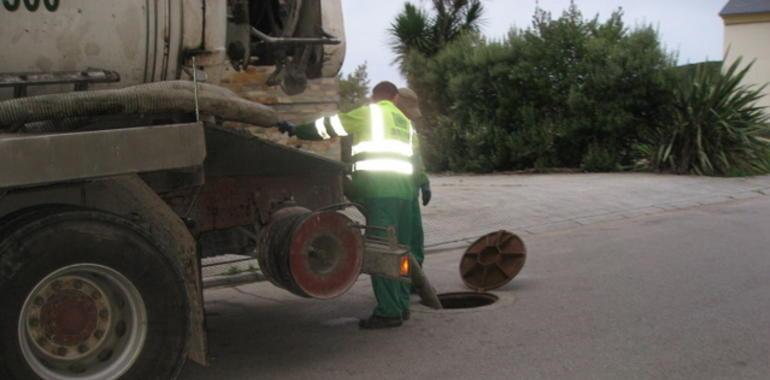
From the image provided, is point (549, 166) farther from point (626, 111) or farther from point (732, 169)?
point (732, 169)

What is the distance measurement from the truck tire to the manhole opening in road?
339cm

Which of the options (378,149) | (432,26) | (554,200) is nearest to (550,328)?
(378,149)

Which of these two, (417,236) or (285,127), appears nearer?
(285,127)

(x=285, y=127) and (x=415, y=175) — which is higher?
(x=285, y=127)

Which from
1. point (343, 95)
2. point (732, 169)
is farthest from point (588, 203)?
point (343, 95)

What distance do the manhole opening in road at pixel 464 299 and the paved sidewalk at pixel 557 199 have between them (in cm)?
285

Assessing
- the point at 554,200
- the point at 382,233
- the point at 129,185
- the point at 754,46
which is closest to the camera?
the point at 129,185

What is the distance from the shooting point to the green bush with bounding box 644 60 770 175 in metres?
Result: 17.7

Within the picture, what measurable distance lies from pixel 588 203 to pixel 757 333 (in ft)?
25.3

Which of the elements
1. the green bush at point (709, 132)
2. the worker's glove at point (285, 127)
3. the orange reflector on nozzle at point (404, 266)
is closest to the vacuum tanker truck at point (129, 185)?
the orange reflector on nozzle at point (404, 266)

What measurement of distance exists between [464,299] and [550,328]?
1.46 m

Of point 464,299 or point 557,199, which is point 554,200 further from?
point 464,299

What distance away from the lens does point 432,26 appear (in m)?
25.2

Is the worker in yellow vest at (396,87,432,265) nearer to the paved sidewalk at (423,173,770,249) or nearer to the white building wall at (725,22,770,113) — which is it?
the paved sidewalk at (423,173,770,249)
